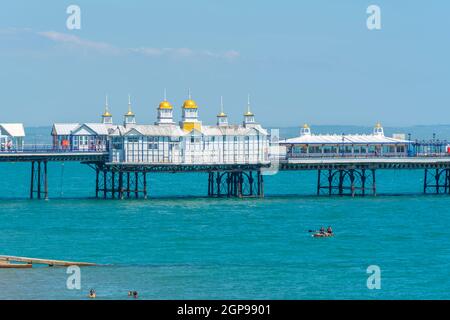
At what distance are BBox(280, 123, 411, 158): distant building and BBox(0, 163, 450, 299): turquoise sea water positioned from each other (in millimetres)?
6458

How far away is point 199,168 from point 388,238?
37321 mm

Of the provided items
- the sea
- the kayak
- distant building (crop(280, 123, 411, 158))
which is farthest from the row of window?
the kayak

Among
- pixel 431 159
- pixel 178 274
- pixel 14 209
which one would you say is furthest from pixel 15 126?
pixel 178 274

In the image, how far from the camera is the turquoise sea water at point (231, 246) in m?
63.4

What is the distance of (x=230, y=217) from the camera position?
4139 inches

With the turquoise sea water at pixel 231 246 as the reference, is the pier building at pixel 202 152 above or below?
above

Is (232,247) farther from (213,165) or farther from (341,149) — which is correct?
(341,149)

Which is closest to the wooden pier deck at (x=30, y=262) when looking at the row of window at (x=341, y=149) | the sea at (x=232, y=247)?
the sea at (x=232, y=247)

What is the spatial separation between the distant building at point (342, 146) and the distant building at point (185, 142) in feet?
21.4

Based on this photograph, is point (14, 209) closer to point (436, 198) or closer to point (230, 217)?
point (230, 217)

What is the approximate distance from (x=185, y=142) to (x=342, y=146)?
66.8 ft

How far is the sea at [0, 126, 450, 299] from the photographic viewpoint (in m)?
63.3

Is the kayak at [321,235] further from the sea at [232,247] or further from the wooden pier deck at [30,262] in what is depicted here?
the wooden pier deck at [30,262]

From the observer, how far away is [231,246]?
3300 inches
